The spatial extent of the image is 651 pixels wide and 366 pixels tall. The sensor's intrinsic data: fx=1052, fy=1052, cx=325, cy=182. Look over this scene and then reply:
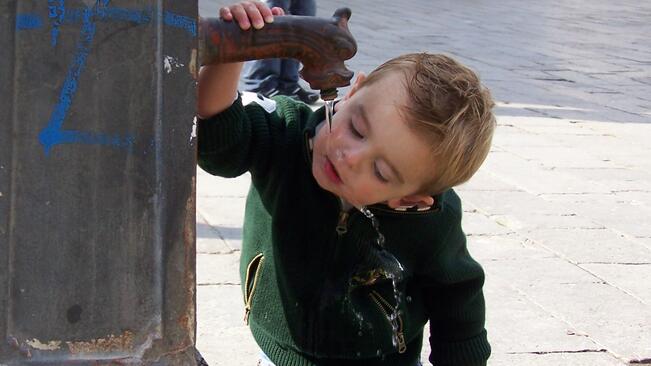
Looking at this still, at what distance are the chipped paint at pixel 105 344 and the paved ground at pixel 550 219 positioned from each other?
142 centimetres

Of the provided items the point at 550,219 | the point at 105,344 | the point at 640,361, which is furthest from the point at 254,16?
the point at 550,219

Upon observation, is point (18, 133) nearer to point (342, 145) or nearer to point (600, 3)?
point (342, 145)

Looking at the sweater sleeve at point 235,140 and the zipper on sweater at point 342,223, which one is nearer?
the sweater sleeve at point 235,140

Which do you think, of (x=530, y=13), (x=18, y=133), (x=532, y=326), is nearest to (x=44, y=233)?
(x=18, y=133)

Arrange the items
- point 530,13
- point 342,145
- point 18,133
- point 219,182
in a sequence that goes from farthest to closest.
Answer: point 530,13 < point 219,182 < point 342,145 < point 18,133

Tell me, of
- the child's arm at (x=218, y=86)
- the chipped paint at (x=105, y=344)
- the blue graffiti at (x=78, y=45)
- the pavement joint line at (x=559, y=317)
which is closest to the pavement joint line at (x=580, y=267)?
the pavement joint line at (x=559, y=317)

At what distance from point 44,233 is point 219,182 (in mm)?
3087

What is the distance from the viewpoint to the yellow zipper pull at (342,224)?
195 cm

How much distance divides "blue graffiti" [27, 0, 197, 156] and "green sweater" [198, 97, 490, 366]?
2.01 ft

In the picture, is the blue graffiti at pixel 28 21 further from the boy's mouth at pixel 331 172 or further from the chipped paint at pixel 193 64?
the boy's mouth at pixel 331 172

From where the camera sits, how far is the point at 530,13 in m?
12.9

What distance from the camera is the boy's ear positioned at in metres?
1.91

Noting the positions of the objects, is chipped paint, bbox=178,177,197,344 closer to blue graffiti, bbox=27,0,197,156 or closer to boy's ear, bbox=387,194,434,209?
blue graffiti, bbox=27,0,197,156

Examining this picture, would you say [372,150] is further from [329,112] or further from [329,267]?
[329,267]
